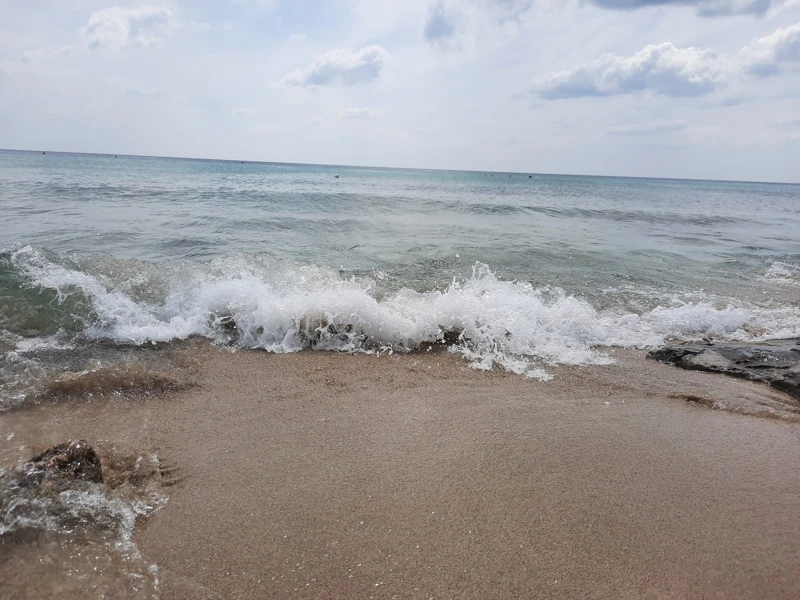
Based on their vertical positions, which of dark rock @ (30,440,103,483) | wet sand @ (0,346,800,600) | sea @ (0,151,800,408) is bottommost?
wet sand @ (0,346,800,600)

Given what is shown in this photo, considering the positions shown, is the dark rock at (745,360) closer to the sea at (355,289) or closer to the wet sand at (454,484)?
the wet sand at (454,484)

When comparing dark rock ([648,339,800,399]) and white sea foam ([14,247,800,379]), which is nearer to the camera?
dark rock ([648,339,800,399])

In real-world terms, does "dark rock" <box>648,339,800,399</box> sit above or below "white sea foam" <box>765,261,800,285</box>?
below

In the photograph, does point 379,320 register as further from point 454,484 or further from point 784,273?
point 784,273

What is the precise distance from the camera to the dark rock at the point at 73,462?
8.02 ft

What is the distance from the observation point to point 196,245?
372 inches

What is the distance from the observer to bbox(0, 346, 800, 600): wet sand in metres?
2.16

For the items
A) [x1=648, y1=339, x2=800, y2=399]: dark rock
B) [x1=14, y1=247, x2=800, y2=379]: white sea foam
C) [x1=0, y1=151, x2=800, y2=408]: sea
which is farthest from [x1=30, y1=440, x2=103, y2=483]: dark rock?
[x1=648, y1=339, x2=800, y2=399]: dark rock

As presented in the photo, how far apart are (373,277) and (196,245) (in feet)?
13.8

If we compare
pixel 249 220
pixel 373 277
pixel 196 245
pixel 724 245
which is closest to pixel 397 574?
pixel 373 277

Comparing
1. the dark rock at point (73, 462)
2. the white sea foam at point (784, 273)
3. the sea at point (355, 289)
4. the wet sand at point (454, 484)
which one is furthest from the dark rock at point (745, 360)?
the dark rock at point (73, 462)

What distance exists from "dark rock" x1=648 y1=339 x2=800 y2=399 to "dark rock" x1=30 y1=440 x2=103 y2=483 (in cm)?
518

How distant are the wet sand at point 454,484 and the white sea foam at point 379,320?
0.78 meters

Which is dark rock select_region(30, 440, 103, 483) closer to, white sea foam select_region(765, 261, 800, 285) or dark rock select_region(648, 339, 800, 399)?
dark rock select_region(648, 339, 800, 399)
